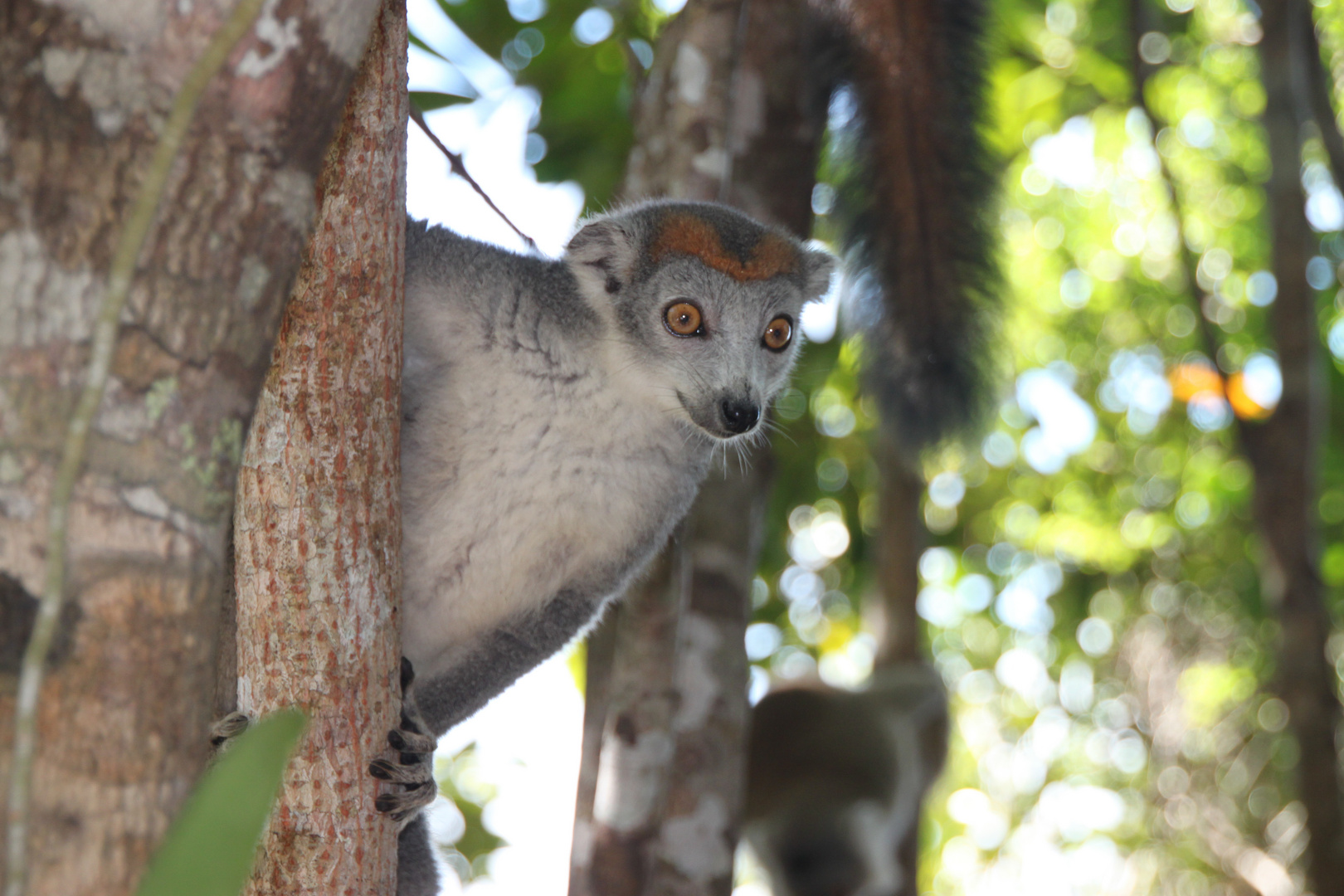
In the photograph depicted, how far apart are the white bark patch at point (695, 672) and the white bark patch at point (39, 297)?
296cm

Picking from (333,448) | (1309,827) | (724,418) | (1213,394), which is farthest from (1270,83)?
(333,448)

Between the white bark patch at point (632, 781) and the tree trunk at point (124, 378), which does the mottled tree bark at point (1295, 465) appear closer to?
the white bark patch at point (632, 781)

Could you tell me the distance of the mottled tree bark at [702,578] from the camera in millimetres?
3430

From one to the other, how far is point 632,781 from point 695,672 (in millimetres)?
546

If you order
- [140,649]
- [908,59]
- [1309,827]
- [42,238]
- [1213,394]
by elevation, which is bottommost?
[1309,827]

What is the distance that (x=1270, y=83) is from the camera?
4883mm

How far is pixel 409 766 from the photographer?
250 centimetres

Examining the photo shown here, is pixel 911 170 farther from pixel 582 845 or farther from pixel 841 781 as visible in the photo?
pixel 841 781

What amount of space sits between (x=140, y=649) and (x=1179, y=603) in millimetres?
9145

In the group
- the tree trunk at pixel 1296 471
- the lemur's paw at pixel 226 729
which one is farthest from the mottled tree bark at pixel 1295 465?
the lemur's paw at pixel 226 729

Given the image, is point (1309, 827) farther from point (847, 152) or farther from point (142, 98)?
point (142, 98)

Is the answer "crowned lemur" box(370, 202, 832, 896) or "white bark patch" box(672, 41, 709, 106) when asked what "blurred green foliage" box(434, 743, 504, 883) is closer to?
"crowned lemur" box(370, 202, 832, 896)

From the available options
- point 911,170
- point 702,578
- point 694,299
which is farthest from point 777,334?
point 911,170

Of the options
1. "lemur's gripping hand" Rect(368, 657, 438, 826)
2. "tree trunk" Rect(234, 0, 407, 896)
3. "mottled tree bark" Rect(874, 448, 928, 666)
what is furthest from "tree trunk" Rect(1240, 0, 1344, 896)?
"tree trunk" Rect(234, 0, 407, 896)
